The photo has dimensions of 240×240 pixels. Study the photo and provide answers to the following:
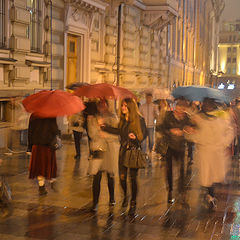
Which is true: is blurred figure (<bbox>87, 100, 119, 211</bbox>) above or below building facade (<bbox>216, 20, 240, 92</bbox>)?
below

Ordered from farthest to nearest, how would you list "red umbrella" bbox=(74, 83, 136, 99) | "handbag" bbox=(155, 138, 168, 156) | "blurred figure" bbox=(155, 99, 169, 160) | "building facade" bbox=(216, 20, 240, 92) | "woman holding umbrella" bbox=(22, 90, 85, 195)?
"building facade" bbox=(216, 20, 240, 92), "red umbrella" bbox=(74, 83, 136, 99), "blurred figure" bbox=(155, 99, 169, 160), "handbag" bbox=(155, 138, 168, 156), "woman holding umbrella" bbox=(22, 90, 85, 195)

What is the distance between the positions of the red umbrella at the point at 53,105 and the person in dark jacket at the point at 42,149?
181mm

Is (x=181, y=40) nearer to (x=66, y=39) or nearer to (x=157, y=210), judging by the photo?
(x=66, y=39)

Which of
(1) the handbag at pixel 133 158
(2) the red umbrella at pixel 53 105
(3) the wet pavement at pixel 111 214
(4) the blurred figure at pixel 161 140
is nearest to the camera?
(3) the wet pavement at pixel 111 214

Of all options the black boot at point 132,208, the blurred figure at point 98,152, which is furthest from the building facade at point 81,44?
the black boot at point 132,208

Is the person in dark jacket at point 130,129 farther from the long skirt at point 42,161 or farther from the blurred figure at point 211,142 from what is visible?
the long skirt at point 42,161

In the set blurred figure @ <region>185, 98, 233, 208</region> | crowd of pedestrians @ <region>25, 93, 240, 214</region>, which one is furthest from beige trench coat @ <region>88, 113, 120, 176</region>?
blurred figure @ <region>185, 98, 233, 208</region>

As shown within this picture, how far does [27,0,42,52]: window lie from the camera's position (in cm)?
1455

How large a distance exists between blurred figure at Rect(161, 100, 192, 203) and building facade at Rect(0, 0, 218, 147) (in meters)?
4.77

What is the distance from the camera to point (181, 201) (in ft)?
26.9

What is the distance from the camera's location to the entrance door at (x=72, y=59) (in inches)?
677

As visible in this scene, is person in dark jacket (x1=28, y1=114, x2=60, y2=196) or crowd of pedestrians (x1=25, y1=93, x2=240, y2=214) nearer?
crowd of pedestrians (x1=25, y1=93, x2=240, y2=214)

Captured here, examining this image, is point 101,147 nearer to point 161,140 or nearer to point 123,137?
point 123,137

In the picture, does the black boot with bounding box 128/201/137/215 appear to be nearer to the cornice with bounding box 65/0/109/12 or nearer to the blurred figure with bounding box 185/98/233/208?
the blurred figure with bounding box 185/98/233/208
